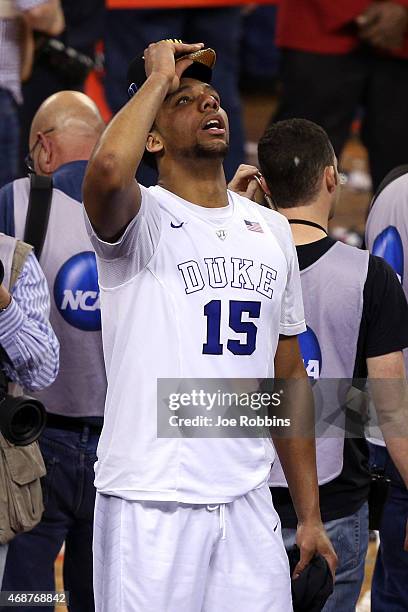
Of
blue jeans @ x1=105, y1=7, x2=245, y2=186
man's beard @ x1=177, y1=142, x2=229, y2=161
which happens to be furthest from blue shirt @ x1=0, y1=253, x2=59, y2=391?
blue jeans @ x1=105, y1=7, x2=245, y2=186

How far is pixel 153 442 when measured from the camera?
307 centimetres

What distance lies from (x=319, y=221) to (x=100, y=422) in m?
0.96

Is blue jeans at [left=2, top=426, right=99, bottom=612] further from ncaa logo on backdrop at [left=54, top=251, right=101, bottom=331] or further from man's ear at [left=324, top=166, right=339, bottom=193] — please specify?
man's ear at [left=324, top=166, right=339, bottom=193]

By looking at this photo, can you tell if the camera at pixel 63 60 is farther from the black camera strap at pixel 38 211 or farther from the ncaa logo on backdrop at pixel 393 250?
the ncaa logo on backdrop at pixel 393 250

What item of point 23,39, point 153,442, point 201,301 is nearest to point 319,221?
point 201,301

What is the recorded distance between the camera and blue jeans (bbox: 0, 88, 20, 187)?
606cm

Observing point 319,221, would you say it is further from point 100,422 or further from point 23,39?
point 23,39

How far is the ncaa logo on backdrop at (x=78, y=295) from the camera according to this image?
4.06m

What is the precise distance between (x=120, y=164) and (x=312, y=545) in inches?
44.2

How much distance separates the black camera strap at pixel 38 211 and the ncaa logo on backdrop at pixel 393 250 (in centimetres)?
110

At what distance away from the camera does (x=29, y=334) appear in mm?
3555

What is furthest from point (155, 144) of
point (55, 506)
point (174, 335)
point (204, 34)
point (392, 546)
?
point (204, 34)

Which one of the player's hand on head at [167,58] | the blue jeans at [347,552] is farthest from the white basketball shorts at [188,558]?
the player's hand on head at [167,58]

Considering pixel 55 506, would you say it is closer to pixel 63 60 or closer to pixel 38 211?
pixel 38 211
